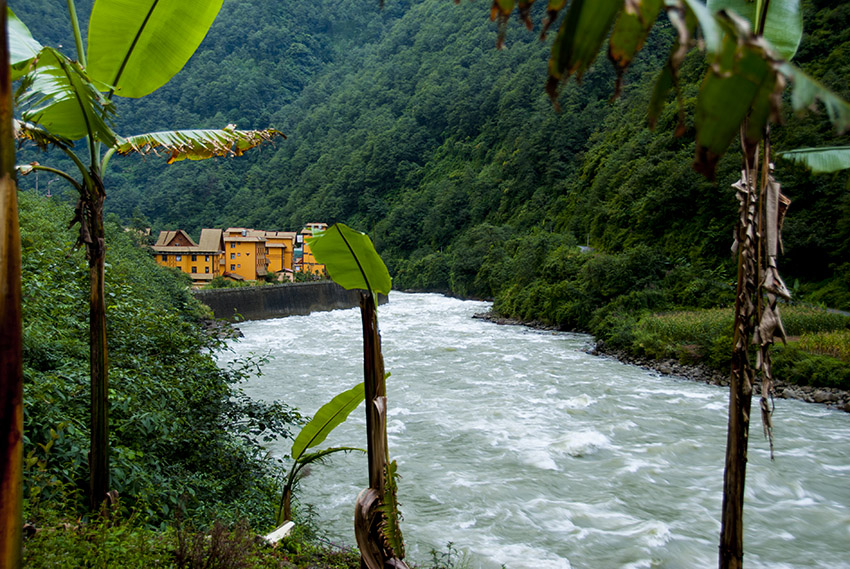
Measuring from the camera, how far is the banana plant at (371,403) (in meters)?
2.03

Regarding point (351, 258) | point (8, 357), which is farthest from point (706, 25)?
point (351, 258)

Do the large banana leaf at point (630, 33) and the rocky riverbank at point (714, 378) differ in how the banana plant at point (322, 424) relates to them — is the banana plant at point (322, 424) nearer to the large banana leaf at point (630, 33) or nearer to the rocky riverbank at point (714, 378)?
the large banana leaf at point (630, 33)

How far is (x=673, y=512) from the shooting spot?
590 cm

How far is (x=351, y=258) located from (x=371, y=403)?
0.59 meters

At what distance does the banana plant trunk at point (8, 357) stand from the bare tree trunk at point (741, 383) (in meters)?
1.74

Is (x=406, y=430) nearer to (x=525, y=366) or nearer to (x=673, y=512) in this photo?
(x=673, y=512)

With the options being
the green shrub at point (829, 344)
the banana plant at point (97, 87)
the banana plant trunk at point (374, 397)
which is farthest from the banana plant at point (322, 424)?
the green shrub at point (829, 344)

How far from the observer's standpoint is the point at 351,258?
7.30ft

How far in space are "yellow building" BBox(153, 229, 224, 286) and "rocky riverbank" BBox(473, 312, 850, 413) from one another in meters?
23.2

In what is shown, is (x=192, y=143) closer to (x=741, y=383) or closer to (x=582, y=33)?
(x=582, y=33)

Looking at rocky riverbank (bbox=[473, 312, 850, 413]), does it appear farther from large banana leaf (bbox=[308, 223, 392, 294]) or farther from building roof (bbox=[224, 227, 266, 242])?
building roof (bbox=[224, 227, 266, 242])

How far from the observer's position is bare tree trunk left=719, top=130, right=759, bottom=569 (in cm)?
164

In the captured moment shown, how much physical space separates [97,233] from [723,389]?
1204cm

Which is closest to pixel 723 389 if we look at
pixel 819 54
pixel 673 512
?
pixel 673 512
